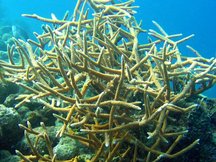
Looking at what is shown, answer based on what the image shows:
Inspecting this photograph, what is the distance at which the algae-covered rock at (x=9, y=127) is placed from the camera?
3.20 meters

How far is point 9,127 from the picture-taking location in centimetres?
327

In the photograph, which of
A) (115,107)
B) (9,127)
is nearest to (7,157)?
(9,127)

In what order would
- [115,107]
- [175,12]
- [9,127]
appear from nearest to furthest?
1. [115,107]
2. [9,127]
3. [175,12]

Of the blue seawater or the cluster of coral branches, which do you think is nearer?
the cluster of coral branches

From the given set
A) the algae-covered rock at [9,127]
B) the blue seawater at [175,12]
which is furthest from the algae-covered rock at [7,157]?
the blue seawater at [175,12]

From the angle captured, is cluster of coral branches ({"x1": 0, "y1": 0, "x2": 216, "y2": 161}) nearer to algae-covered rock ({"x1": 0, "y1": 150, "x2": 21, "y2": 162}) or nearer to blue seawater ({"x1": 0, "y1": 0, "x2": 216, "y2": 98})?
algae-covered rock ({"x1": 0, "y1": 150, "x2": 21, "y2": 162})

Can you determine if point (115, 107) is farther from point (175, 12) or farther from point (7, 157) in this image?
point (175, 12)

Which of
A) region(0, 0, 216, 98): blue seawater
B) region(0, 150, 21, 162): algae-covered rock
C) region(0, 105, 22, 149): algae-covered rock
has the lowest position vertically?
region(0, 150, 21, 162): algae-covered rock

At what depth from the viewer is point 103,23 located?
447 cm

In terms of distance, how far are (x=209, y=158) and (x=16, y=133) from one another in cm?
230

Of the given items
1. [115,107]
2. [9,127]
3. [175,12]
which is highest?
[175,12]

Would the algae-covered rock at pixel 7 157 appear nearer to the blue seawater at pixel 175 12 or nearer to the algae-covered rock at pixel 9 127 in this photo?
the algae-covered rock at pixel 9 127

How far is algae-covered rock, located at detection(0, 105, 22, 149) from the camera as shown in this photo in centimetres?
320

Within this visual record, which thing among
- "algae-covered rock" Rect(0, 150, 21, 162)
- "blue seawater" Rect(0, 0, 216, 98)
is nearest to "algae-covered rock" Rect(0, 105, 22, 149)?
"algae-covered rock" Rect(0, 150, 21, 162)
